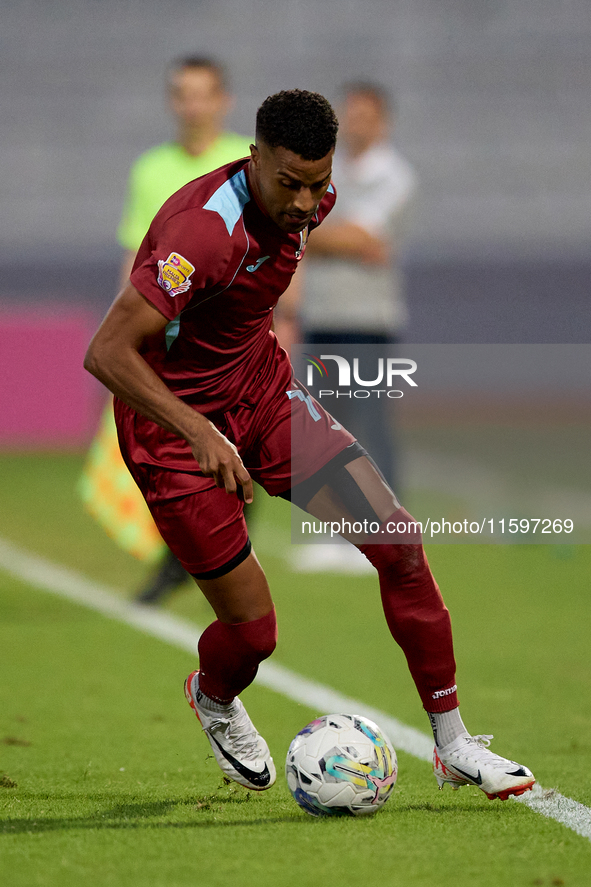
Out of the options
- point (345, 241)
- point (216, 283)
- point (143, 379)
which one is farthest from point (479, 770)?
point (345, 241)

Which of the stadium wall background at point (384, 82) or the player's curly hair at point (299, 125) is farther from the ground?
the stadium wall background at point (384, 82)

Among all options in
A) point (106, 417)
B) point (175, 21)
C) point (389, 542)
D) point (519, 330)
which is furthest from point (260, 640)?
point (175, 21)

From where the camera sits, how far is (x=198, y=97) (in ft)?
21.6

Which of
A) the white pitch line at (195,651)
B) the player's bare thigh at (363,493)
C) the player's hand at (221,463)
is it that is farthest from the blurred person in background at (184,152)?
the player's hand at (221,463)

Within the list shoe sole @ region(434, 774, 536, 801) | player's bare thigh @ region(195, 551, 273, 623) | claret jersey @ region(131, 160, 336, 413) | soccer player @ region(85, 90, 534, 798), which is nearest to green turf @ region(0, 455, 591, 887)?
shoe sole @ region(434, 774, 536, 801)

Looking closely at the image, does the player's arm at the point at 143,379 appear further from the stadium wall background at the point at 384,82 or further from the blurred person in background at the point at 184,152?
the stadium wall background at the point at 384,82

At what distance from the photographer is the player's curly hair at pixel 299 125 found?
3428 mm

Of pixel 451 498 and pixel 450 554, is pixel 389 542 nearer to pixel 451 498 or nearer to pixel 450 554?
pixel 450 554

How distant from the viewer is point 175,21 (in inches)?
805

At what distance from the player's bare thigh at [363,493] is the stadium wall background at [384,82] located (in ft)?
53.6

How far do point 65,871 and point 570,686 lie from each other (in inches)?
117

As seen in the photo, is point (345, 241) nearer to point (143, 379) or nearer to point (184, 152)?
point (184, 152)

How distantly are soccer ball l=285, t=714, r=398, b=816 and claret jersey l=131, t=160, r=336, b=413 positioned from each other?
3.50 feet

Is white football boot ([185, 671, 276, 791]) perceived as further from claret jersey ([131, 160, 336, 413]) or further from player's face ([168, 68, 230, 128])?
player's face ([168, 68, 230, 128])
